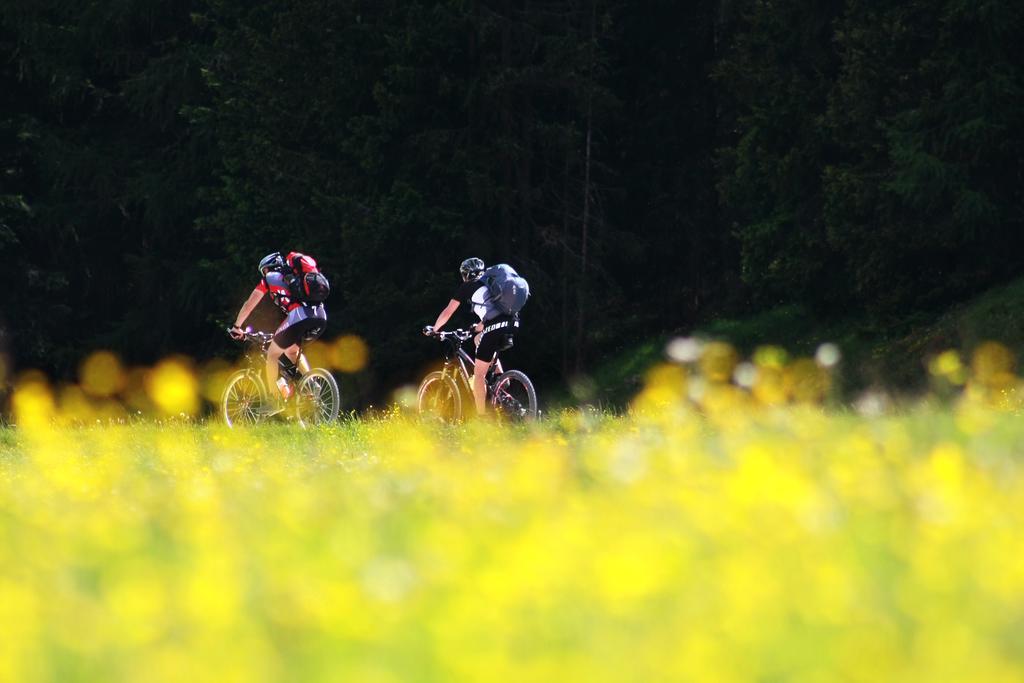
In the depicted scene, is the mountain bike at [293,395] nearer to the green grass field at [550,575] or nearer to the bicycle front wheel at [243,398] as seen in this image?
the bicycle front wheel at [243,398]

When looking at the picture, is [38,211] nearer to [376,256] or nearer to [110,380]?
[110,380]

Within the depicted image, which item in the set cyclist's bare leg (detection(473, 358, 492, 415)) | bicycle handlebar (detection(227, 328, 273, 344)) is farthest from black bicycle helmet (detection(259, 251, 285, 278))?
cyclist's bare leg (detection(473, 358, 492, 415))

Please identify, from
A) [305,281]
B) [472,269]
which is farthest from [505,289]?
[305,281]

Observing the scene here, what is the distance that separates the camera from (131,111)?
36.2m

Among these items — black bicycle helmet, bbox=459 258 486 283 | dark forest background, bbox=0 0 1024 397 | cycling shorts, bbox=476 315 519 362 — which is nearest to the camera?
cycling shorts, bbox=476 315 519 362

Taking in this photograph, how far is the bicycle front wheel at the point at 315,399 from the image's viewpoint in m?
16.0

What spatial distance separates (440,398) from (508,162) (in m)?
13.4

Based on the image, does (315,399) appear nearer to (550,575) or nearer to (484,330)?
(484,330)

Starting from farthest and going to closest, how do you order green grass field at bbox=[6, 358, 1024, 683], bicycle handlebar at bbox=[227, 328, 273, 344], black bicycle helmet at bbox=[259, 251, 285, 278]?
bicycle handlebar at bbox=[227, 328, 273, 344] → black bicycle helmet at bbox=[259, 251, 285, 278] → green grass field at bbox=[6, 358, 1024, 683]

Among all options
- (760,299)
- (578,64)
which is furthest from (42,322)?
(760,299)

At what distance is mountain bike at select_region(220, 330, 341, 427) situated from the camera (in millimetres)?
16031

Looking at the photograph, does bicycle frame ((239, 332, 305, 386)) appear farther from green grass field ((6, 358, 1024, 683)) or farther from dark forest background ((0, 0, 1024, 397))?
dark forest background ((0, 0, 1024, 397))

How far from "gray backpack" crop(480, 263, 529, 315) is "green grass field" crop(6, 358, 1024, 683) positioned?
833cm

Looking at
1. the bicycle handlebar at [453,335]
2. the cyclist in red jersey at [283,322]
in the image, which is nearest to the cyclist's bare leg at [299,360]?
the cyclist in red jersey at [283,322]
